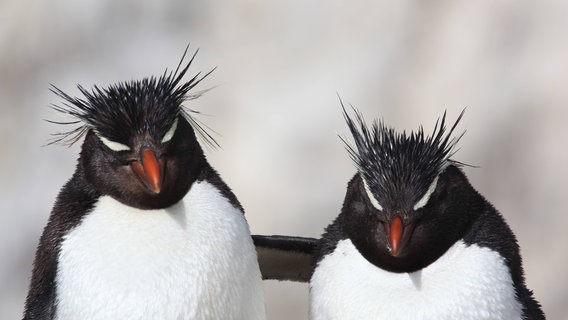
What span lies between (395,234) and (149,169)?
0.63 metres

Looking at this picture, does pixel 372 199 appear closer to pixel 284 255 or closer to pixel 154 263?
pixel 154 263

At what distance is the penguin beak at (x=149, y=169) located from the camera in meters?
2.47

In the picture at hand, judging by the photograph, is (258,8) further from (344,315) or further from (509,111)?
(344,315)

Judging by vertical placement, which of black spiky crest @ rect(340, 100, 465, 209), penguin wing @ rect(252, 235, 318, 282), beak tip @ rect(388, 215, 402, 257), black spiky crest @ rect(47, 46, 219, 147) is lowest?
penguin wing @ rect(252, 235, 318, 282)

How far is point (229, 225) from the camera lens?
272 centimetres

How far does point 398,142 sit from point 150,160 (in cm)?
63

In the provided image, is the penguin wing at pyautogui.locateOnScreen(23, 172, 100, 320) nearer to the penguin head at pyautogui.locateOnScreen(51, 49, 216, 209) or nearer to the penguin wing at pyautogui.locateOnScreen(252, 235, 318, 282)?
the penguin head at pyautogui.locateOnScreen(51, 49, 216, 209)

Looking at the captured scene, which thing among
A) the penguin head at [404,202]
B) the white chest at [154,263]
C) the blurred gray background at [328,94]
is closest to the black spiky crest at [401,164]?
the penguin head at [404,202]

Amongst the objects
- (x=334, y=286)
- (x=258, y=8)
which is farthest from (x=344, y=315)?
(x=258, y=8)

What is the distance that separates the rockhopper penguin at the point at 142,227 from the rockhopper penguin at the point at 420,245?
34cm

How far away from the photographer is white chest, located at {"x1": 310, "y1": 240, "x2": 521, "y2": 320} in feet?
8.20

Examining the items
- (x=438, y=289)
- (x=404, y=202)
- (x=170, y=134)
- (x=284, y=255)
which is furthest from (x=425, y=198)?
(x=284, y=255)

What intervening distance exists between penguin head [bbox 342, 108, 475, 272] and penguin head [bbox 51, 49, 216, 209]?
451 mm

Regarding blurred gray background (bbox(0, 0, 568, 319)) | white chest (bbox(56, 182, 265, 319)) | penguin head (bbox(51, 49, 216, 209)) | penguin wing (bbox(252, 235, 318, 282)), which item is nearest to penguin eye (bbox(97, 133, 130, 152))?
penguin head (bbox(51, 49, 216, 209))
